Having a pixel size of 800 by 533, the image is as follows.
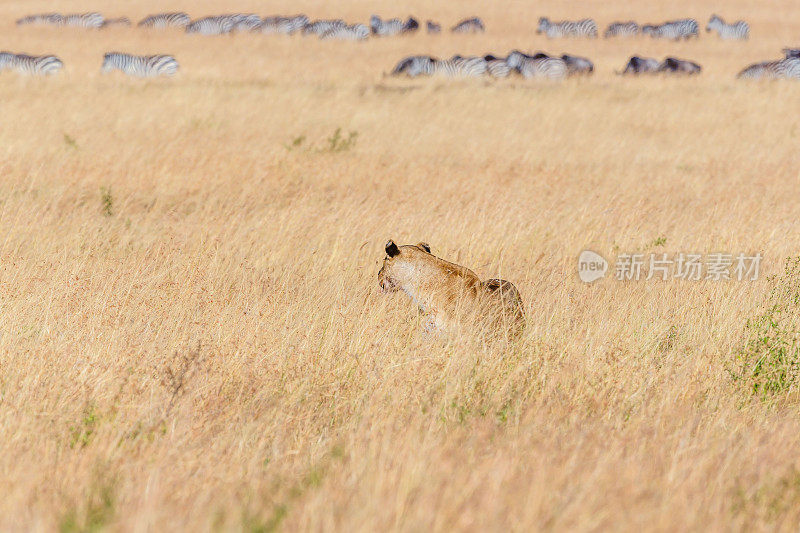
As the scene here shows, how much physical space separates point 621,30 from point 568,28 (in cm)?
342

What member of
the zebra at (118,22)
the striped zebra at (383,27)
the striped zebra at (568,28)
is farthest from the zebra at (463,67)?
the zebra at (118,22)

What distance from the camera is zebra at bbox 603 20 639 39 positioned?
139 ft

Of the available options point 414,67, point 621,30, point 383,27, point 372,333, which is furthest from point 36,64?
point 621,30

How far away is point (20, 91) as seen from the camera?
1753 centimetres

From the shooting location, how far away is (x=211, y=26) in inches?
1574

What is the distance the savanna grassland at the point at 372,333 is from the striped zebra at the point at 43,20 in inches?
1213

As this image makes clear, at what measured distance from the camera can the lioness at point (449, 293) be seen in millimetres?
5211

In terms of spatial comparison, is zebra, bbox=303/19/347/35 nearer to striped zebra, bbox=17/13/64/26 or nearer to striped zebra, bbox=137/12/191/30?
striped zebra, bbox=137/12/191/30

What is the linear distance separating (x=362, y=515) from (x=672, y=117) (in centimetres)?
1556

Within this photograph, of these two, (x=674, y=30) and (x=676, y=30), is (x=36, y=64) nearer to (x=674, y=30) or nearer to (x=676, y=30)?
(x=674, y=30)

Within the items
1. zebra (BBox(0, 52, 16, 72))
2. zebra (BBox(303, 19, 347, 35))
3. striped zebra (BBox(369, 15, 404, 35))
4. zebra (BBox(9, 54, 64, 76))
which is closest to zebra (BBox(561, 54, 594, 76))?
zebra (BBox(9, 54, 64, 76))

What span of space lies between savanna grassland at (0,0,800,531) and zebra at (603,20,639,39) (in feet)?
93.5

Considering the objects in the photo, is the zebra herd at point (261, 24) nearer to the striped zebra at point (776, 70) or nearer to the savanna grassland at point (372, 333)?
the striped zebra at point (776, 70)

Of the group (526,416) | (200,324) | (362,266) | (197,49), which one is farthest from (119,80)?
(526,416)
